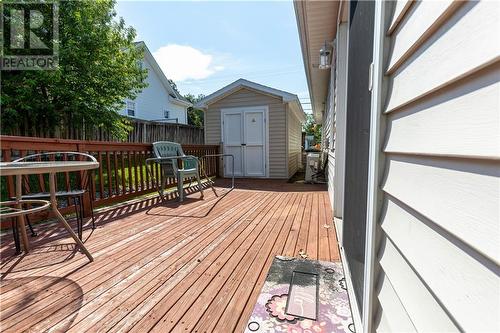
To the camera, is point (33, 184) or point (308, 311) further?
point (33, 184)

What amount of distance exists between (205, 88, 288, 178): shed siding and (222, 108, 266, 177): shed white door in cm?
19

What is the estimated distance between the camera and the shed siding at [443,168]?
41cm

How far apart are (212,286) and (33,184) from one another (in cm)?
510

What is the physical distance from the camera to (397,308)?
78 cm

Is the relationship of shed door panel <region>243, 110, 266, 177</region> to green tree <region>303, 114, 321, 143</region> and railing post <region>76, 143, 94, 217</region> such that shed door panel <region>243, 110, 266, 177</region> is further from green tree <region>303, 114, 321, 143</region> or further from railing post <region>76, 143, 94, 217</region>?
green tree <region>303, 114, 321, 143</region>

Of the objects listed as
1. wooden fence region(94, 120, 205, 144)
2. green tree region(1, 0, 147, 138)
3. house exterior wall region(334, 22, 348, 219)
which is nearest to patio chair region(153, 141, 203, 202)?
house exterior wall region(334, 22, 348, 219)

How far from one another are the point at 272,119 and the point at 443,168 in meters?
6.86

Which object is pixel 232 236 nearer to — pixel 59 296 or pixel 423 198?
pixel 59 296

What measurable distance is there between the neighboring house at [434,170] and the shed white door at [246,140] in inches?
248

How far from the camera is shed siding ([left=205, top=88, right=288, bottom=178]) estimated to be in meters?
7.23

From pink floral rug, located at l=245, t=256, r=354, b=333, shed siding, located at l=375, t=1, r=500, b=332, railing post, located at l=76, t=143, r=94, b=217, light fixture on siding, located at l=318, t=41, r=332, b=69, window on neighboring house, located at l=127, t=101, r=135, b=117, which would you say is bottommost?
pink floral rug, located at l=245, t=256, r=354, b=333

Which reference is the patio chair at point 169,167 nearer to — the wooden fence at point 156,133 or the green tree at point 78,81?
the green tree at point 78,81

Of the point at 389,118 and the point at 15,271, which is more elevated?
the point at 389,118

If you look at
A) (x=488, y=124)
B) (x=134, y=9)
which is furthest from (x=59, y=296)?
(x=134, y=9)
